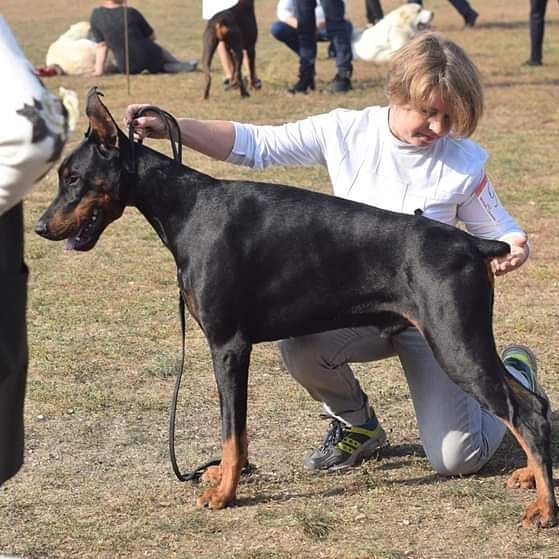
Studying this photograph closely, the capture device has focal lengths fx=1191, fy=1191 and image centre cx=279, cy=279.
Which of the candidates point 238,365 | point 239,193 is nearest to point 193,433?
point 238,365

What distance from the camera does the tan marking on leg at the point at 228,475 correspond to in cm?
392

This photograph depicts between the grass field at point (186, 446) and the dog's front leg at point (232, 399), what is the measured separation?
0.60ft

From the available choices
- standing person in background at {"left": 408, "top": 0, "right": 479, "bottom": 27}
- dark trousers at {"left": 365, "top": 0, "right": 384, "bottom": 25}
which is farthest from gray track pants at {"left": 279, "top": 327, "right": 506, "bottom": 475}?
standing person in background at {"left": 408, "top": 0, "right": 479, "bottom": 27}

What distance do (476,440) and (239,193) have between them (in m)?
1.28

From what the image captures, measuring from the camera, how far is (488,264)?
12.5ft

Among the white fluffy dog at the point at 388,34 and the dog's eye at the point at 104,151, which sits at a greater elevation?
the dog's eye at the point at 104,151

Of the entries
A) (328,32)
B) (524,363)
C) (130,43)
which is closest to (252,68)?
→ (328,32)

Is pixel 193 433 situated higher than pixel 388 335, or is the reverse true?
pixel 388 335

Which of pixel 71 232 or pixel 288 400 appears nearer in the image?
pixel 71 232

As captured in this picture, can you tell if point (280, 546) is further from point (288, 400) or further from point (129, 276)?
point (129, 276)

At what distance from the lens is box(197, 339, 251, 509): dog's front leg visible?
388cm

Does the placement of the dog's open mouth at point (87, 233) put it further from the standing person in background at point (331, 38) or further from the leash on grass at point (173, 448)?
the standing person in background at point (331, 38)

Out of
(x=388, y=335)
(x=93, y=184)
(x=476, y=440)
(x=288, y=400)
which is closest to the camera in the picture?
(x=93, y=184)

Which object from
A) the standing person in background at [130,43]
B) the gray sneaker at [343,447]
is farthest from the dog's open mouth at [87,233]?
the standing person in background at [130,43]
